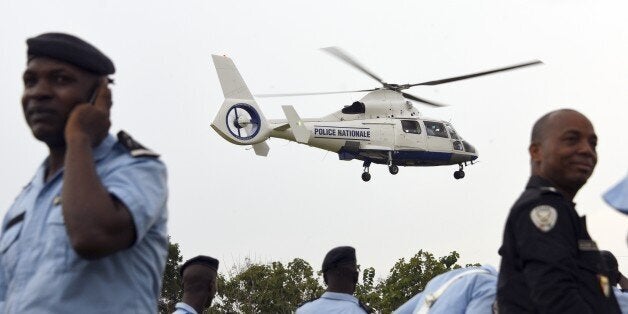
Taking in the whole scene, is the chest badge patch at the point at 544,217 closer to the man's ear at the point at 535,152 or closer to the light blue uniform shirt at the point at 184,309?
the man's ear at the point at 535,152

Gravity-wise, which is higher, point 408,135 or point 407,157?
point 408,135

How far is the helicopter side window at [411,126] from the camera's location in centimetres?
3732

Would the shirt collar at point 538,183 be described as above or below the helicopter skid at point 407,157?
below

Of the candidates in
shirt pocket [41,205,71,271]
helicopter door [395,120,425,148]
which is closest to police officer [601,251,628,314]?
shirt pocket [41,205,71,271]

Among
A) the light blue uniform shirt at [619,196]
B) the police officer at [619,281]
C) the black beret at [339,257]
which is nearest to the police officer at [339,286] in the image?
the black beret at [339,257]

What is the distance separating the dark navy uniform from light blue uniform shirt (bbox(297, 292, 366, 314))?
315 cm

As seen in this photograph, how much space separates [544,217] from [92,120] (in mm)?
1250

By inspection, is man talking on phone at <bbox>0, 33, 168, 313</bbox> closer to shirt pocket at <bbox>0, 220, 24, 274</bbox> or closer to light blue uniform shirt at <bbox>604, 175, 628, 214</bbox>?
shirt pocket at <bbox>0, 220, 24, 274</bbox>

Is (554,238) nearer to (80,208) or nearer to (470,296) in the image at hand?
(470,296)

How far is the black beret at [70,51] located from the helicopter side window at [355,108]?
33770 mm

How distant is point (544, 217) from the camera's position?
10.6ft

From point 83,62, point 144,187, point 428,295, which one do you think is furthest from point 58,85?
point 428,295

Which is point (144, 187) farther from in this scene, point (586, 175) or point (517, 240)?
point (586, 175)

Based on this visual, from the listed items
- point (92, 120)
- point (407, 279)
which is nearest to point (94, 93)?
point (92, 120)
